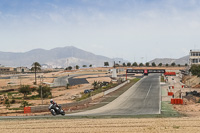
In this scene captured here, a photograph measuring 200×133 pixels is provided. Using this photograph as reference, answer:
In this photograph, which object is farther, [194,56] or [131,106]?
[194,56]

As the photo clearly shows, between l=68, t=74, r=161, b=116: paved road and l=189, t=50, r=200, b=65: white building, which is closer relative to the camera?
l=68, t=74, r=161, b=116: paved road

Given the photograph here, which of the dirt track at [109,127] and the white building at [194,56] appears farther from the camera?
the white building at [194,56]

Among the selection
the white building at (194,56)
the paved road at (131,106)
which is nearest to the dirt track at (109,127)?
the paved road at (131,106)

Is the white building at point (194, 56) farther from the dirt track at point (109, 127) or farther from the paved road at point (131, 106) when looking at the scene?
the dirt track at point (109, 127)

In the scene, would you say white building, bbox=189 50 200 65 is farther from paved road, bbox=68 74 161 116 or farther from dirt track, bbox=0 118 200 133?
dirt track, bbox=0 118 200 133

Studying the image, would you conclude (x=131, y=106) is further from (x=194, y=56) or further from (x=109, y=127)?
(x=194, y=56)

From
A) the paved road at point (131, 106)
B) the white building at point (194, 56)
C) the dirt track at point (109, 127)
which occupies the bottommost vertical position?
the paved road at point (131, 106)

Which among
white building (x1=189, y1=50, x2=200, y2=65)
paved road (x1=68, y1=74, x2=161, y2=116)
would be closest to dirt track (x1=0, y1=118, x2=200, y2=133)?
paved road (x1=68, y1=74, x2=161, y2=116)

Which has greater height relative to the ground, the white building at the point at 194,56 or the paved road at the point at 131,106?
the white building at the point at 194,56

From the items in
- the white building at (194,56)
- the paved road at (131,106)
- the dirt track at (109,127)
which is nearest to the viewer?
the dirt track at (109,127)

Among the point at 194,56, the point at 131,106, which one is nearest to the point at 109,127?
the point at 131,106

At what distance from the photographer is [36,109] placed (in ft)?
108

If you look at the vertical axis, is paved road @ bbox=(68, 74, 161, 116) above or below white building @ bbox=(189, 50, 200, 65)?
below

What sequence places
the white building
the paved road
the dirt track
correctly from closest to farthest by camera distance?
the dirt track
the paved road
the white building
